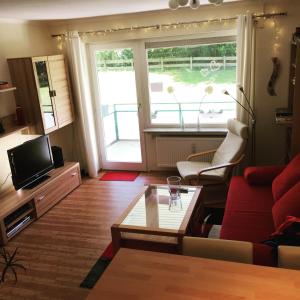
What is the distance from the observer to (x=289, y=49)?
4.01m

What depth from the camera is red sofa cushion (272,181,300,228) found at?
7.93 ft

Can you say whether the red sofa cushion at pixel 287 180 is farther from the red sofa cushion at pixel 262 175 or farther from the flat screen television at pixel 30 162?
the flat screen television at pixel 30 162

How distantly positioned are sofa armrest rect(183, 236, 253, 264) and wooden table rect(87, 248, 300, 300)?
0.08 meters

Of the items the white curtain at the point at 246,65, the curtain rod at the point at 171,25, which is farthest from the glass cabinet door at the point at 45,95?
the white curtain at the point at 246,65

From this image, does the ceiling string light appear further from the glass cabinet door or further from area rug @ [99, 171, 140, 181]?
area rug @ [99, 171, 140, 181]

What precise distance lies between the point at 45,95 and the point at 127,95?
4.06 feet

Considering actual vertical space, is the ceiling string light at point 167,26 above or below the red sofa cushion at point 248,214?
above

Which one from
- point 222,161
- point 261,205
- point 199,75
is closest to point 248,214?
point 261,205

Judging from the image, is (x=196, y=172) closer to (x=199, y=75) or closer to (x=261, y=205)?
(x=261, y=205)

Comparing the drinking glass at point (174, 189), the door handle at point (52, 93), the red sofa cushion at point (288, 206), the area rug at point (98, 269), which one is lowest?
the area rug at point (98, 269)

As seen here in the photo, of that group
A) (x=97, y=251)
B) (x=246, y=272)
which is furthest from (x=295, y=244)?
(x=97, y=251)

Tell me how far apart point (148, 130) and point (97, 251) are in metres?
2.17

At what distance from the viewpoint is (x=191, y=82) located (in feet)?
15.3

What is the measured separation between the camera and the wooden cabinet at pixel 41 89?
4027mm
